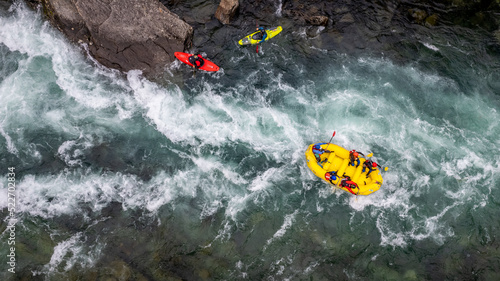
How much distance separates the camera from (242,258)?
43.2 ft

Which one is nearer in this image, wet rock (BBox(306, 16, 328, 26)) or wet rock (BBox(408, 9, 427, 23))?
wet rock (BBox(306, 16, 328, 26))

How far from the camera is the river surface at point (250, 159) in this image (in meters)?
13.2

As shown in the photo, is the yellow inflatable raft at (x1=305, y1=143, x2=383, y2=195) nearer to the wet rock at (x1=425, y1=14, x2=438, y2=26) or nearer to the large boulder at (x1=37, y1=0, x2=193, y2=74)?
the large boulder at (x1=37, y1=0, x2=193, y2=74)

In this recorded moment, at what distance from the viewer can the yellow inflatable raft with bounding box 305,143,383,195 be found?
13930 millimetres

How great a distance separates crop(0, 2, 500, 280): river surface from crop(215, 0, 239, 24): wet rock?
62cm

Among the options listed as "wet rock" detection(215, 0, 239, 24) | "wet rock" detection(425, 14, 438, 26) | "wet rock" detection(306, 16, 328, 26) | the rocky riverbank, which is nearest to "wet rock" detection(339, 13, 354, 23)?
the rocky riverbank

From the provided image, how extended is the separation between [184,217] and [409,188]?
8.65 meters

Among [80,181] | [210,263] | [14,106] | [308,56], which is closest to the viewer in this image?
[210,263]

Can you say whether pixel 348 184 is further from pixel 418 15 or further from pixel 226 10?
pixel 418 15

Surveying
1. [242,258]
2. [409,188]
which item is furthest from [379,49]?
[242,258]

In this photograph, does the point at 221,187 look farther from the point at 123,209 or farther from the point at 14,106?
the point at 14,106

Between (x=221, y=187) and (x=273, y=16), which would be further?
(x=273, y=16)

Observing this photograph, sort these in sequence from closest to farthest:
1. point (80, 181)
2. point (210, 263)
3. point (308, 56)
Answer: point (210, 263) → point (80, 181) → point (308, 56)

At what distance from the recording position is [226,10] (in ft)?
56.5
